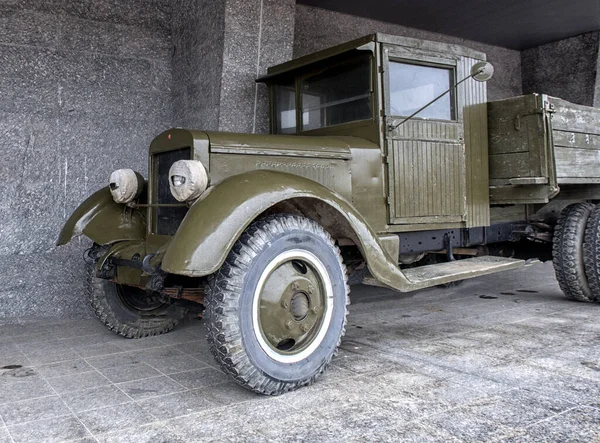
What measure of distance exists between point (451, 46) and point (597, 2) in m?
4.12

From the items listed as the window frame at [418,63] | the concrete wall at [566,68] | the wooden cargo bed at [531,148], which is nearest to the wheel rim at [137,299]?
the window frame at [418,63]

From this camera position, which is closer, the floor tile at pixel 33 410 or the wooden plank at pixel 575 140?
the floor tile at pixel 33 410

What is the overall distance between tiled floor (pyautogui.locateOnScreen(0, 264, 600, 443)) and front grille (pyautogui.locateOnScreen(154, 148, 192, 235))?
0.86 m

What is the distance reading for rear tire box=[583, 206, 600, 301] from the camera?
504cm

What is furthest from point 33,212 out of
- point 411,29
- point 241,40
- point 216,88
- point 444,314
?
point 411,29

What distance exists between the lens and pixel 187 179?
3.06 metres

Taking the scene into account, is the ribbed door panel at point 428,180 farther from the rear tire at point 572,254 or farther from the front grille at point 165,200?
the front grille at point 165,200

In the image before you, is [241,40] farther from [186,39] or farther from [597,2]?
[597,2]

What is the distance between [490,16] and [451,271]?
16.2 ft

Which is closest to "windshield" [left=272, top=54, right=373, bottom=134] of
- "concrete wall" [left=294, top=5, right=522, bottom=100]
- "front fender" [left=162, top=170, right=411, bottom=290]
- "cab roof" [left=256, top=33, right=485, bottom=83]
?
"cab roof" [left=256, top=33, right=485, bottom=83]

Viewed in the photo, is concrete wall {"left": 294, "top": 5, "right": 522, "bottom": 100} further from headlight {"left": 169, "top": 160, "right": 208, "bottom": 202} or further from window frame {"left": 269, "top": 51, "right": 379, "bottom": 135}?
headlight {"left": 169, "top": 160, "right": 208, "bottom": 202}

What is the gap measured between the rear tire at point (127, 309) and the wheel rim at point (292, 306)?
156cm

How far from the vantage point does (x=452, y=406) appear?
2.68m

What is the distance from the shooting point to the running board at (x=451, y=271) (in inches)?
145
